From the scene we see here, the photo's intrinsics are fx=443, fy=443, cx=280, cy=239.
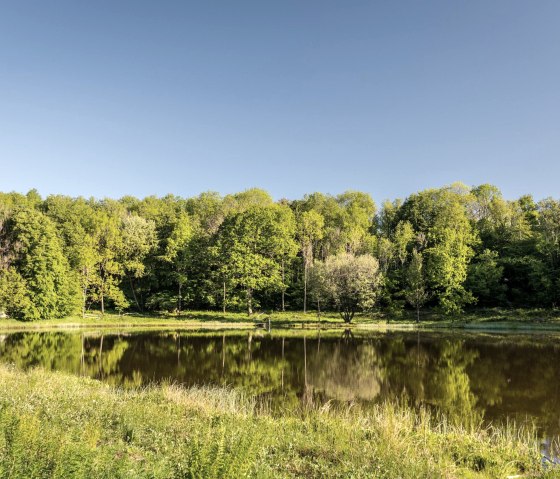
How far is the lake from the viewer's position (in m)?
19.6

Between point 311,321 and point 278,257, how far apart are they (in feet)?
59.9

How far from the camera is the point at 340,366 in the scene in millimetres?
29094

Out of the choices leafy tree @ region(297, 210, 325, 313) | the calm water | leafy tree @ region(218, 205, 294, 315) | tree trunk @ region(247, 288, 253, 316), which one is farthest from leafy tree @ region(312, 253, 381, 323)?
the calm water

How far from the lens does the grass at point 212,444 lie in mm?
6943

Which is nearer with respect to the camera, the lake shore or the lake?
the lake

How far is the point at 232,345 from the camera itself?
39.9 m

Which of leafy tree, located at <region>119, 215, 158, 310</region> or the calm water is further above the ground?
leafy tree, located at <region>119, 215, 158, 310</region>

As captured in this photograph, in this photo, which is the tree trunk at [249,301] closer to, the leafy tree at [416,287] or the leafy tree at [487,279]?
the leafy tree at [416,287]

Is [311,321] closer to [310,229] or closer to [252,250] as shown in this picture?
[252,250]

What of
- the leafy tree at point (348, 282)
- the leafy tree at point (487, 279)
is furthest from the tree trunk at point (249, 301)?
the leafy tree at point (487, 279)

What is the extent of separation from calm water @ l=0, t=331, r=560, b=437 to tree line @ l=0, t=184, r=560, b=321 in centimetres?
1938

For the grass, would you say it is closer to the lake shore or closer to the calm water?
the calm water

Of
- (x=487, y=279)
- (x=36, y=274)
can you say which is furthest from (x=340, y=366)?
(x=487, y=279)

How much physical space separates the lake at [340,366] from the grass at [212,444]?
4.08 metres
